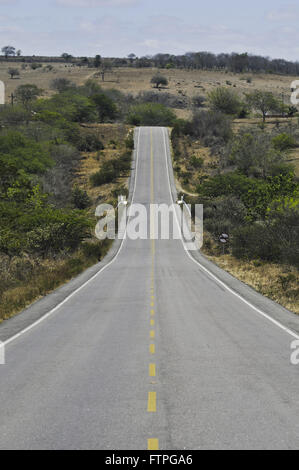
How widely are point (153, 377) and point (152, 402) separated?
1.33m

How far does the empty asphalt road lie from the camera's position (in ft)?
20.8

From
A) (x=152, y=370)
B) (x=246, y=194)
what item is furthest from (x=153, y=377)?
(x=246, y=194)

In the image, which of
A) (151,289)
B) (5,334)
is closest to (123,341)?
(5,334)

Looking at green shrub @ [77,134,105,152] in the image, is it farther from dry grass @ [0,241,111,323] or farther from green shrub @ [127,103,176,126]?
dry grass @ [0,241,111,323]

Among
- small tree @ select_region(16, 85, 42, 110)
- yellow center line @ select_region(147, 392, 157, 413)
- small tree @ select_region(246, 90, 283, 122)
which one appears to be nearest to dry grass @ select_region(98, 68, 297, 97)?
small tree @ select_region(246, 90, 283, 122)

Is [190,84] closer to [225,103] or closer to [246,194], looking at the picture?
[225,103]

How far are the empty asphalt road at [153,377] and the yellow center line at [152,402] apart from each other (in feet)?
0.10

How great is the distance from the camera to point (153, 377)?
8.80 metres

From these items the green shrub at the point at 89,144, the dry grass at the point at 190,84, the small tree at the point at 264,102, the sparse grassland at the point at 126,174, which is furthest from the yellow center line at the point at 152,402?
the dry grass at the point at 190,84

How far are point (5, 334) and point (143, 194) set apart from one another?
52.5 meters

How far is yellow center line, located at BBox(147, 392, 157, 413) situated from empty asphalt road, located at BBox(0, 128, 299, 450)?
0.03 m

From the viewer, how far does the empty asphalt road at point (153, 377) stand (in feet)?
20.8

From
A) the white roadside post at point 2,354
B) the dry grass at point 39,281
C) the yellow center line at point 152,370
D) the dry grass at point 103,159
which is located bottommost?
the dry grass at point 39,281

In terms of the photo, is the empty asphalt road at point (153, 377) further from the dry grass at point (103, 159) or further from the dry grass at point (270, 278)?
the dry grass at point (103, 159)
